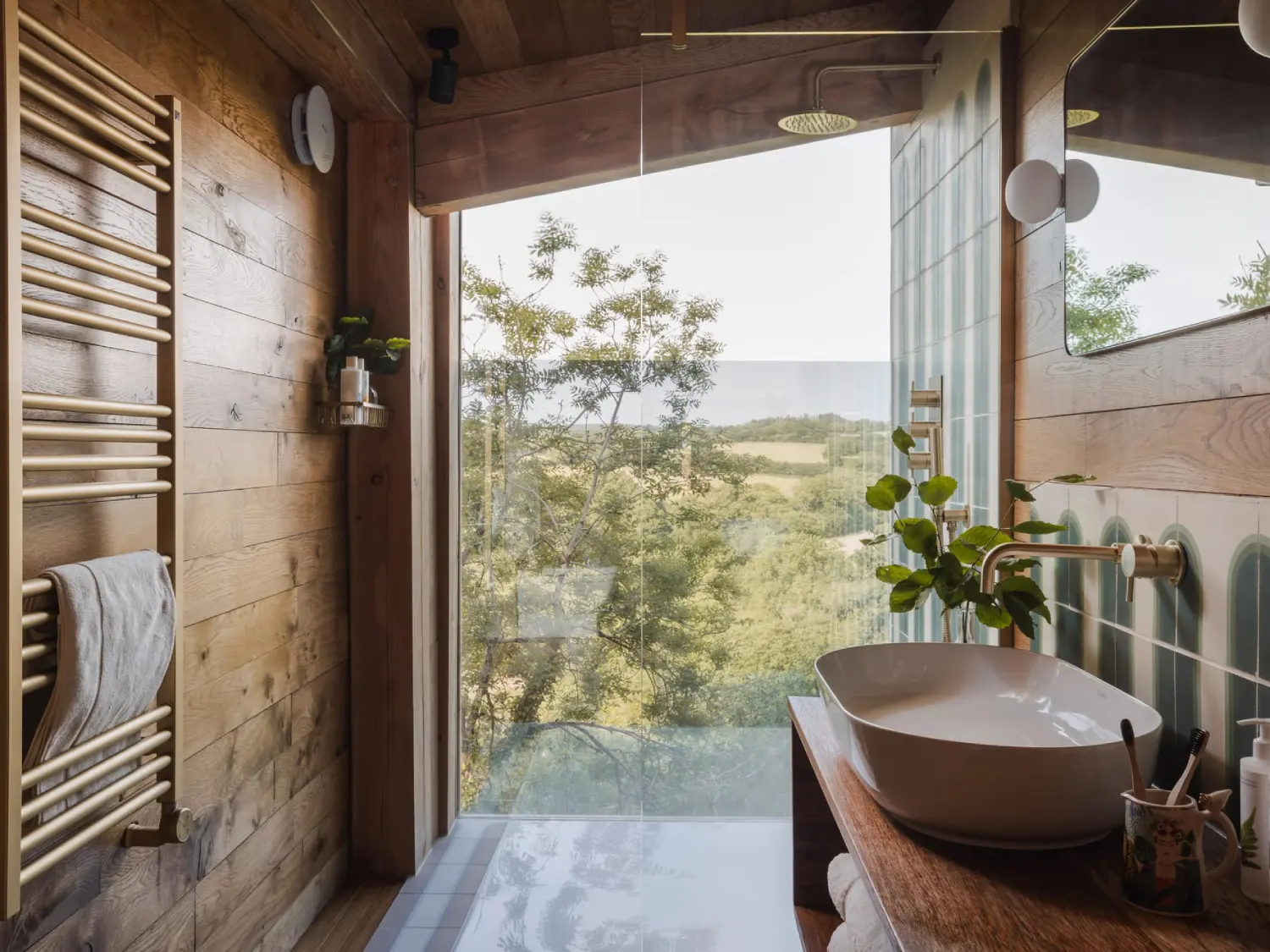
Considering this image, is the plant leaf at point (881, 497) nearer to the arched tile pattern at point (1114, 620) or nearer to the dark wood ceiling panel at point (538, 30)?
the arched tile pattern at point (1114, 620)

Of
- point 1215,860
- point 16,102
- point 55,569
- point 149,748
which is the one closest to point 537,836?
point 149,748

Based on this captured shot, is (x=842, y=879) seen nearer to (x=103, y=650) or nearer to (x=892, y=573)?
(x=892, y=573)

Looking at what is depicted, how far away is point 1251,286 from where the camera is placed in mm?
1085

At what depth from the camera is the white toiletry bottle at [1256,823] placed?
0.93 meters

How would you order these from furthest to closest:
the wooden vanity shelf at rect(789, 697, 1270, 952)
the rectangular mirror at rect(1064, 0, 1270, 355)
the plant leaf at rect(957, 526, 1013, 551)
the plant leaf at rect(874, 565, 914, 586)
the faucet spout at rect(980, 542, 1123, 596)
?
the plant leaf at rect(874, 565, 914, 586) → the plant leaf at rect(957, 526, 1013, 551) → the faucet spout at rect(980, 542, 1123, 596) → the rectangular mirror at rect(1064, 0, 1270, 355) → the wooden vanity shelf at rect(789, 697, 1270, 952)

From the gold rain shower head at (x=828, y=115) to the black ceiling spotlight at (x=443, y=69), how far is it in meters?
0.94

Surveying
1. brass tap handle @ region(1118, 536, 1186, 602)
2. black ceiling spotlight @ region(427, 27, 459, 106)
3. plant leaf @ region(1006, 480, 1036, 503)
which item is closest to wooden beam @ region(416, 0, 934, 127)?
black ceiling spotlight @ region(427, 27, 459, 106)

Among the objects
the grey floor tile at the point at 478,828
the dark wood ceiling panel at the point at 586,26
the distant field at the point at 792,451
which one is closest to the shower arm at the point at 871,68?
the dark wood ceiling panel at the point at 586,26

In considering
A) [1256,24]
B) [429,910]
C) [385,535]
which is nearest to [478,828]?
[429,910]

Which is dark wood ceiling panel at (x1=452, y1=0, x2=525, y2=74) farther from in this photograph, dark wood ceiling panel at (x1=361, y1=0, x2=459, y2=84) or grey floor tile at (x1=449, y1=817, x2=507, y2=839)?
grey floor tile at (x1=449, y1=817, x2=507, y2=839)

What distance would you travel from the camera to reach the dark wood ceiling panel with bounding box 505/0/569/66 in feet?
6.96

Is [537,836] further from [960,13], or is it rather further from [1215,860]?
[960,13]

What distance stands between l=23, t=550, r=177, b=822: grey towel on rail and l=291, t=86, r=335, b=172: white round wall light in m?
1.14

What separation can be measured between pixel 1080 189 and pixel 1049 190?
2.6 inches
